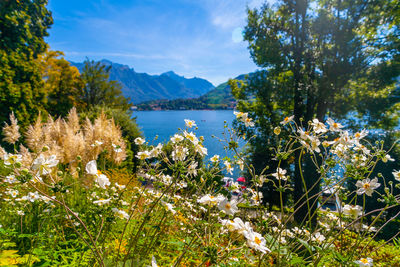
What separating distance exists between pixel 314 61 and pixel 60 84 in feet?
60.4

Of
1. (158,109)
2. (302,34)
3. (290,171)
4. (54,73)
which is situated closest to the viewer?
(302,34)

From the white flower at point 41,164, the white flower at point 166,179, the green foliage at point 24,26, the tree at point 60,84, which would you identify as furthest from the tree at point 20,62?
the white flower at point 41,164

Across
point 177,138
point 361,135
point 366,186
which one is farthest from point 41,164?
point 361,135

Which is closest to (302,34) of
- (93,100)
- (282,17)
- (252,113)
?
(282,17)

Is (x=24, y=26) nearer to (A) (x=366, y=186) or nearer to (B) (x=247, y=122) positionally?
(B) (x=247, y=122)

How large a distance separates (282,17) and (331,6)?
2097mm

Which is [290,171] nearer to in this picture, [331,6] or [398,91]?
[398,91]

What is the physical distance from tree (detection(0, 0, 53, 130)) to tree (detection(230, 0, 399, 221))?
11252 mm

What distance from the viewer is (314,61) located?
8883mm

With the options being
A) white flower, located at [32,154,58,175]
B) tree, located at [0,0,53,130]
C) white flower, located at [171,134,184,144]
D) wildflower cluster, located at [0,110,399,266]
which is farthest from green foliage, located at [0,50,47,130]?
white flower, located at [171,134,184,144]

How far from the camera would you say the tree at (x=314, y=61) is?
26.2 feet

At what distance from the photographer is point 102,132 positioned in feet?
15.5

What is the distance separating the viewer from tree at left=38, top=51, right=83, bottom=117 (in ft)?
47.4

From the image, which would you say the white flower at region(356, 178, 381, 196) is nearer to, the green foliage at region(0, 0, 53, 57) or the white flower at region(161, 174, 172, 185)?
the white flower at region(161, 174, 172, 185)
